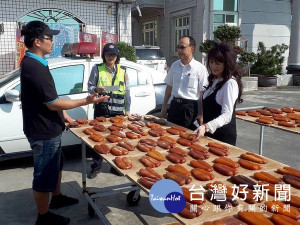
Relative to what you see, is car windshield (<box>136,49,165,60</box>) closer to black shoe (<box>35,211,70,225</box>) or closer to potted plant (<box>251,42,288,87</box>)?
potted plant (<box>251,42,288,87</box>)

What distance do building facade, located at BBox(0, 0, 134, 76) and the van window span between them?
18.6 ft

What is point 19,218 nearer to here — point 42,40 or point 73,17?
point 42,40

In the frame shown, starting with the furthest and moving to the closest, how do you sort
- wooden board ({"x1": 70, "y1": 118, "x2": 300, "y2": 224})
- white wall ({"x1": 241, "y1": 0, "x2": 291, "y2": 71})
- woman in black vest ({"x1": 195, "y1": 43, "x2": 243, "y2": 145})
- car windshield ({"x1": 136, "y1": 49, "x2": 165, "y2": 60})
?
white wall ({"x1": 241, "y1": 0, "x2": 291, "y2": 71}) → car windshield ({"x1": 136, "y1": 49, "x2": 165, "y2": 60}) → woman in black vest ({"x1": 195, "y1": 43, "x2": 243, "y2": 145}) → wooden board ({"x1": 70, "y1": 118, "x2": 300, "y2": 224})

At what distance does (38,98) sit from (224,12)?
1562 centimetres

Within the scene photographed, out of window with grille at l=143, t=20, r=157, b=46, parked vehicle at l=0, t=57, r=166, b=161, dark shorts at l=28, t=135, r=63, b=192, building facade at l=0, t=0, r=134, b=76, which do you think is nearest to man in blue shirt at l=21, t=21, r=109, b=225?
dark shorts at l=28, t=135, r=63, b=192

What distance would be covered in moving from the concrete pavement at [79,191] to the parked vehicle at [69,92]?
43cm

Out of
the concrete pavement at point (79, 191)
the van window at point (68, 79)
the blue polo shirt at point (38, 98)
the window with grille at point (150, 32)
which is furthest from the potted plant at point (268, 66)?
the blue polo shirt at point (38, 98)

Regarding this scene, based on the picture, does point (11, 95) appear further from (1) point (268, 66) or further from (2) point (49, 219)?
(1) point (268, 66)

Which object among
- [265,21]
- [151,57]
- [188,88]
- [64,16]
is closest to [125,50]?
[64,16]

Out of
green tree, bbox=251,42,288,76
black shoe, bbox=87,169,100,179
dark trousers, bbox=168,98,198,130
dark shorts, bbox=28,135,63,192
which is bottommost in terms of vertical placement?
black shoe, bbox=87,169,100,179

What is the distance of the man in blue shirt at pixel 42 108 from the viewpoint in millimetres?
2852

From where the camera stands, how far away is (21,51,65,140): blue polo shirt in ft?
9.29

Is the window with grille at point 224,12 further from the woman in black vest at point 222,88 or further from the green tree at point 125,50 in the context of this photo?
the woman in black vest at point 222,88

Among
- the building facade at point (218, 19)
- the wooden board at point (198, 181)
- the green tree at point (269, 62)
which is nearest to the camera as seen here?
the wooden board at point (198, 181)
